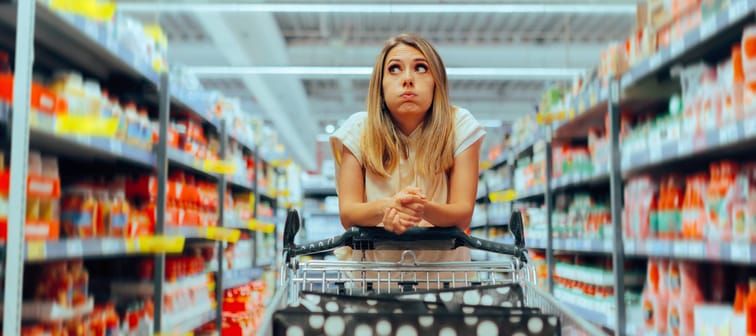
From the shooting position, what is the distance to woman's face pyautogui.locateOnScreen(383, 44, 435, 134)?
1.78 metres

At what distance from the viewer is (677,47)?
8.90ft

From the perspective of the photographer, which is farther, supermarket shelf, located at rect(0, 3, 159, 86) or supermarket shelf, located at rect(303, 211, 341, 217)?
supermarket shelf, located at rect(303, 211, 341, 217)

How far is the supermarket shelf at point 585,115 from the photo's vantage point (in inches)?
Answer: 147

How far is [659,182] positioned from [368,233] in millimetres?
2070

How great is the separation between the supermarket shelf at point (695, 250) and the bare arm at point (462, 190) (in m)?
1.01

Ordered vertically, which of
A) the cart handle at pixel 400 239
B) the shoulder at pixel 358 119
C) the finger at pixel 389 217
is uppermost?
the shoulder at pixel 358 119

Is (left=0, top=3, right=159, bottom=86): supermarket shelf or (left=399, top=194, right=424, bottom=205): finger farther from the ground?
(left=0, top=3, right=159, bottom=86): supermarket shelf

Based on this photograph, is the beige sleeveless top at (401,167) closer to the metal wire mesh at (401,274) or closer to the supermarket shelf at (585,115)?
the metal wire mesh at (401,274)

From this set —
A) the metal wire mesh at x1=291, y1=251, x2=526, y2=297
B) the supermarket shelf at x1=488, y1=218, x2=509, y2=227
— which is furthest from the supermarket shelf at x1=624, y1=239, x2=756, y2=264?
the supermarket shelf at x1=488, y1=218, x2=509, y2=227

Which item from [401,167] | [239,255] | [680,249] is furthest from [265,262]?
[401,167]

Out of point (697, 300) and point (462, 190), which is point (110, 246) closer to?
point (462, 190)

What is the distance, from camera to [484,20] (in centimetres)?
929

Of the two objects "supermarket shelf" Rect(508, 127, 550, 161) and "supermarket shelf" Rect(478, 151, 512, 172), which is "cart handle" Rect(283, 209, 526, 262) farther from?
"supermarket shelf" Rect(478, 151, 512, 172)

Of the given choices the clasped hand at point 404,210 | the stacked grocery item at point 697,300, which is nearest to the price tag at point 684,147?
the stacked grocery item at point 697,300
